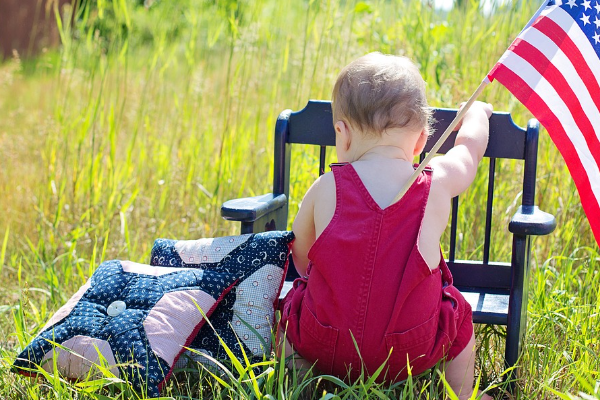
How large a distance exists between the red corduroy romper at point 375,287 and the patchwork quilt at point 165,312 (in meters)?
0.29

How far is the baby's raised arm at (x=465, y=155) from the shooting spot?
237cm

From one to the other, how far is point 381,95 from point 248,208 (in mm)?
683

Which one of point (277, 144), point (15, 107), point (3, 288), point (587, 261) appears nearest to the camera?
point (277, 144)

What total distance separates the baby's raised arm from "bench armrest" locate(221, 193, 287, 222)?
0.68 meters

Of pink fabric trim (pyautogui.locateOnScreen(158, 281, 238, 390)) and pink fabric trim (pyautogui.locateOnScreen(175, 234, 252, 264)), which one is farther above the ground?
pink fabric trim (pyautogui.locateOnScreen(175, 234, 252, 264))

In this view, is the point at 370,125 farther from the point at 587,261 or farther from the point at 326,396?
the point at 587,261

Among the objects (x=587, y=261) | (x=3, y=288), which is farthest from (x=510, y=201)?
(x=3, y=288)

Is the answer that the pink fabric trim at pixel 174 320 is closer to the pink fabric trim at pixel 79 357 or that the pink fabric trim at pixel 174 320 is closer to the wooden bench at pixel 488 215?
the pink fabric trim at pixel 79 357

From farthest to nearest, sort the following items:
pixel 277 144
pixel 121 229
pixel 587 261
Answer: pixel 121 229
pixel 587 261
pixel 277 144

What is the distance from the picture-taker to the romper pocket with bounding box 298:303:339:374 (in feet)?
7.47

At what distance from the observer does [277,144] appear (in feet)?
9.70

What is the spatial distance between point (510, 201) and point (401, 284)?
1737 millimetres

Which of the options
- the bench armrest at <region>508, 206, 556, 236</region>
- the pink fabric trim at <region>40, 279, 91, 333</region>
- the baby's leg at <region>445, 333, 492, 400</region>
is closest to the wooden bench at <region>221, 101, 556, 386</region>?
the bench armrest at <region>508, 206, 556, 236</region>

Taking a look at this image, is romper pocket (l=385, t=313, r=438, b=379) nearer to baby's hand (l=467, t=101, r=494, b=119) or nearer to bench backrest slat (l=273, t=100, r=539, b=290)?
bench backrest slat (l=273, t=100, r=539, b=290)
